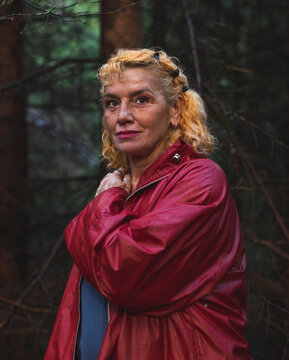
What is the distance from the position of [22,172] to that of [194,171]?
433cm

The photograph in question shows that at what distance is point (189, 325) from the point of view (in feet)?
5.44

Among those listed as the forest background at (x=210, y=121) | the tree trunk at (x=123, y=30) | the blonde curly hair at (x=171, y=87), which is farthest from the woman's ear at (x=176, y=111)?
the tree trunk at (x=123, y=30)

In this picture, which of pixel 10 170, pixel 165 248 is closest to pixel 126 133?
pixel 165 248

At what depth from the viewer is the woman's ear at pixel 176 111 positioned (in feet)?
7.17

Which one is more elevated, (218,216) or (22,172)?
(218,216)

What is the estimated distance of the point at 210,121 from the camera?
9.23 ft

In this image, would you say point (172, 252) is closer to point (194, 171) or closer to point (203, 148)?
point (194, 171)

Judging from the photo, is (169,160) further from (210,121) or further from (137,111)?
(210,121)

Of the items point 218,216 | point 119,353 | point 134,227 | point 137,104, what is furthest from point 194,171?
point 119,353

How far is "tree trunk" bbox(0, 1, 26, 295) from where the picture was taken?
5.07 meters

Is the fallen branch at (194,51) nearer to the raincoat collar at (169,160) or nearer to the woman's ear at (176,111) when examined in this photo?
the woman's ear at (176,111)

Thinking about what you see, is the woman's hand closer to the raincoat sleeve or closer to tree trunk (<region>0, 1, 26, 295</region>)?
the raincoat sleeve

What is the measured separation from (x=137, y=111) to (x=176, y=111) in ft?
0.93

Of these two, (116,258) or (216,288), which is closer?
(116,258)
